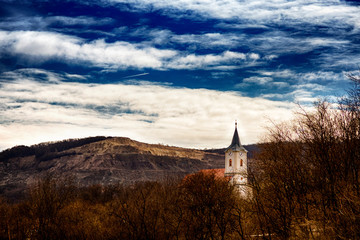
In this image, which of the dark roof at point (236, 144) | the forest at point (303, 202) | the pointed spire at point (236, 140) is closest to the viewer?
the forest at point (303, 202)

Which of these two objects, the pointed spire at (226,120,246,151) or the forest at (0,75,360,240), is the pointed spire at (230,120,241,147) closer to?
the pointed spire at (226,120,246,151)

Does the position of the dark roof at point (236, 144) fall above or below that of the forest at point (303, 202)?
above

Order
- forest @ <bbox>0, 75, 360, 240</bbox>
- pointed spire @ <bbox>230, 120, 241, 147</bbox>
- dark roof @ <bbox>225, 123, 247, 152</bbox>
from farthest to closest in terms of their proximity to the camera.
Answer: pointed spire @ <bbox>230, 120, 241, 147</bbox> → dark roof @ <bbox>225, 123, 247, 152</bbox> → forest @ <bbox>0, 75, 360, 240</bbox>

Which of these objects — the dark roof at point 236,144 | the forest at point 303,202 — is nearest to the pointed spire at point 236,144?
the dark roof at point 236,144

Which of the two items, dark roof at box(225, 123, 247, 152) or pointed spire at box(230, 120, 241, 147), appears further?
pointed spire at box(230, 120, 241, 147)

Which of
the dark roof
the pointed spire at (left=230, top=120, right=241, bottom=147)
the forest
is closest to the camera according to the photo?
the forest

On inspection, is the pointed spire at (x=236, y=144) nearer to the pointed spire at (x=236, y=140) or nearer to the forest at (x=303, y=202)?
the pointed spire at (x=236, y=140)

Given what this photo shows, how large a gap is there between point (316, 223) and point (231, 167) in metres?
67.4

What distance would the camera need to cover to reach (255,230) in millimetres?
22531

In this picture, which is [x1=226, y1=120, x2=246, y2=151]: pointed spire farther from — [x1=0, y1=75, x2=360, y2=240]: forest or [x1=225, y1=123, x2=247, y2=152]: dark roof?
[x1=0, y1=75, x2=360, y2=240]: forest

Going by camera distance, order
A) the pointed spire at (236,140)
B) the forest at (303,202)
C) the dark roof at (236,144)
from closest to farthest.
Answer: the forest at (303,202) → the dark roof at (236,144) → the pointed spire at (236,140)

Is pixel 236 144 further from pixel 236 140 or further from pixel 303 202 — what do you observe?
pixel 303 202

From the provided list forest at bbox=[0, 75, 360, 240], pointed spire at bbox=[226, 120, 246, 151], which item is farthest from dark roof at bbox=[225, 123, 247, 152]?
forest at bbox=[0, 75, 360, 240]

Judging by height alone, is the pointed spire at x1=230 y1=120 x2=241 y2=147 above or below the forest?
above
